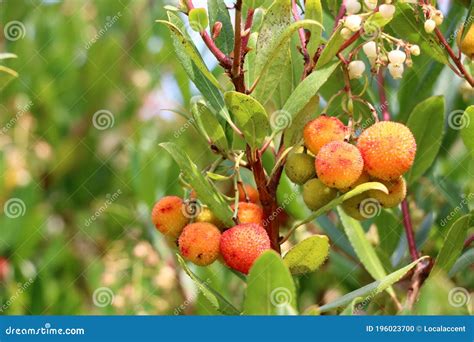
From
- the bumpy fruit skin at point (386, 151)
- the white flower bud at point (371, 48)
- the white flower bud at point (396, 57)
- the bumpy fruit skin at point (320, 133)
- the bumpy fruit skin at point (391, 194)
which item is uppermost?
the white flower bud at point (371, 48)

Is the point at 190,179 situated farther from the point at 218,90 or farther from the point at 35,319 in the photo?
the point at 35,319

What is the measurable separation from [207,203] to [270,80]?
21 centimetres

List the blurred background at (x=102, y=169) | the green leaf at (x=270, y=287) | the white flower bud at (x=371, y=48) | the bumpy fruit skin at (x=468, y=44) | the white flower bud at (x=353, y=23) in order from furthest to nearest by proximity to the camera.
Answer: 1. the blurred background at (x=102, y=169)
2. the bumpy fruit skin at (x=468, y=44)
3. the white flower bud at (x=371, y=48)
4. the white flower bud at (x=353, y=23)
5. the green leaf at (x=270, y=287)

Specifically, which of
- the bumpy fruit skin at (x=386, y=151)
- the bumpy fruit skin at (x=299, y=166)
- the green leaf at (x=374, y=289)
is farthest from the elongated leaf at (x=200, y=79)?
the green leaf at (x=374, y=289)

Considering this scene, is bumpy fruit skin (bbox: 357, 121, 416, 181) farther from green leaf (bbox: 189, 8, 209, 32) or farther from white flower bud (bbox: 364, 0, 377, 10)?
green leaf (bbox: 189, 8, 209, 32)

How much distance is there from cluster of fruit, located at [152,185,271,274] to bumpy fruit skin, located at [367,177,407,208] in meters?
0.18

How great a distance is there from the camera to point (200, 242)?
4.15ft

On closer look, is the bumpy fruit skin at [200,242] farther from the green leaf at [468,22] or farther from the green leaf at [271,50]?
the green leaf at [468,22]

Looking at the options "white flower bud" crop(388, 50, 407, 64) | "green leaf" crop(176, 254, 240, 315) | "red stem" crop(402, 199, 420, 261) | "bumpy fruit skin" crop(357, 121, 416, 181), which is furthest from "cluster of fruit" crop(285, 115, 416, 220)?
"red stem" crop(402, 199, 420, 261)

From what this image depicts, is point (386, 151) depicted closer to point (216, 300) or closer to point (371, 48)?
point (371, 48)

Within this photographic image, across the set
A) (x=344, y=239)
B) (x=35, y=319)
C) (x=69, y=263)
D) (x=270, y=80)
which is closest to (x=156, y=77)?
(x=69, y=263)

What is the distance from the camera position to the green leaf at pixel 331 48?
1.20 m

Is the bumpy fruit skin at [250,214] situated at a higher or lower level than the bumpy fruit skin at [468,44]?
lower

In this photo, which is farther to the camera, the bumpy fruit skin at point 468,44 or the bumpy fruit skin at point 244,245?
the bumpy fruit skin at point 468,44
